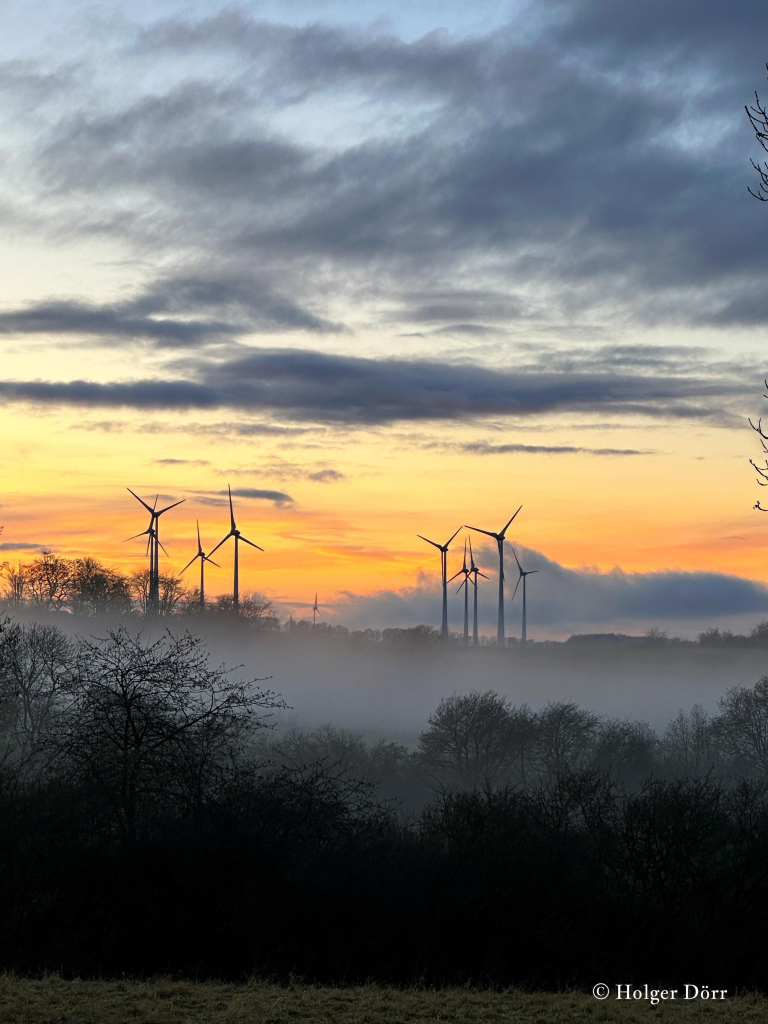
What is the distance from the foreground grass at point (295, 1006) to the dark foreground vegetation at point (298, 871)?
497cm

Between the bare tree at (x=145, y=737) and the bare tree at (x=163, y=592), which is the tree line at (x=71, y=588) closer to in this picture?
the bare tree at (x=163, y=592)

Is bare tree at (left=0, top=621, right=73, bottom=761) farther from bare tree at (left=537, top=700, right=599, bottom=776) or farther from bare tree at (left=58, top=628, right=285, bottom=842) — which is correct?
bare tree at (left=537, top=700, right=599, bottom=776)

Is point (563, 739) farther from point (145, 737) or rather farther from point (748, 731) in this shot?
point (145, 737)

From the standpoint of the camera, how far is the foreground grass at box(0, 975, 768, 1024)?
17.3 m

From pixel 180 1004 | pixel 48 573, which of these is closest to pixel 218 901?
pixel 180 1004

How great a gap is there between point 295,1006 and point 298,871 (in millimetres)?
12224

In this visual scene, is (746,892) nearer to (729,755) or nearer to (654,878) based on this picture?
(654,878)

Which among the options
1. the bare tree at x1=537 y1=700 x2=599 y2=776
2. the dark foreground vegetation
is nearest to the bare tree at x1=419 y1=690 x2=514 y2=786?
the bare tree at x1=537 y1=700 x2=599 y2=776

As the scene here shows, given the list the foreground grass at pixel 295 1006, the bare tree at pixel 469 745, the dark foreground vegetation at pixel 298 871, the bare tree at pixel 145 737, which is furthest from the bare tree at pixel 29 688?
the foreground grass at pixel 295 1006

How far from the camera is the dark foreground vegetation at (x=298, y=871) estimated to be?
2758 cm

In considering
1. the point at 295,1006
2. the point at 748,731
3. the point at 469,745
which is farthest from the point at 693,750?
the point at 295,1006

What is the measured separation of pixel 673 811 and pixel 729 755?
61.5m

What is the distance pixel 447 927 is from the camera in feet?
105

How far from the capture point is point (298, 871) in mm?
30625
